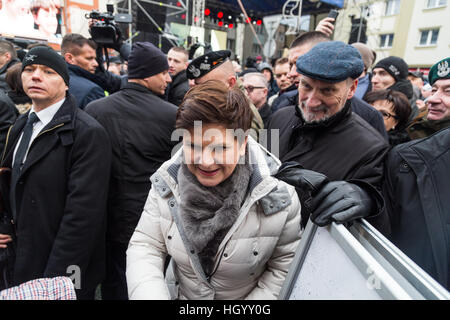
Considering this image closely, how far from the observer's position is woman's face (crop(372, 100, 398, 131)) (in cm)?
245

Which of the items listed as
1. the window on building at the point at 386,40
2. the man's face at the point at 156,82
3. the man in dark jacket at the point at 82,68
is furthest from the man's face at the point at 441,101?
the window on building at the point at 386,40

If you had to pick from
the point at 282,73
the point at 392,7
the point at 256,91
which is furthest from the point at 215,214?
the point at 392,7

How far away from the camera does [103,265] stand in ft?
6.33

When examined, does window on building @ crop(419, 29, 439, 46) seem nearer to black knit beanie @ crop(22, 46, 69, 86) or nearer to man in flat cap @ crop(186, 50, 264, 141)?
man in flat cap @ crop(186, 50, 264, 141)

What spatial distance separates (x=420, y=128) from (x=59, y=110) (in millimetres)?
2550

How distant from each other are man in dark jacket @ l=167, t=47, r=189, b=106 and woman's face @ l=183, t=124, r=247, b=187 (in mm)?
2430

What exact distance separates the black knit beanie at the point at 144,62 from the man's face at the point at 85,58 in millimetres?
943

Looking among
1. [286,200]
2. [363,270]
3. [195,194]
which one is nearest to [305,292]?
[363,270]

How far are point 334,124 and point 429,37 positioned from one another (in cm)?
2250

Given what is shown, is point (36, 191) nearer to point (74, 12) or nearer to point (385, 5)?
point (74, 12)

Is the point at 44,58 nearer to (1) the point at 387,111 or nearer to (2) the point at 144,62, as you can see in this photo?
(2) the point at 144,62

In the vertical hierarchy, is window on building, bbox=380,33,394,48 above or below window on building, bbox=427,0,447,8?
below

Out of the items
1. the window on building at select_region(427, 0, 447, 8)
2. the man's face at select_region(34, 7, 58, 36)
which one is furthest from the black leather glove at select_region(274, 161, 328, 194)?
the window on building at select_region(427, 0, 447, 8)

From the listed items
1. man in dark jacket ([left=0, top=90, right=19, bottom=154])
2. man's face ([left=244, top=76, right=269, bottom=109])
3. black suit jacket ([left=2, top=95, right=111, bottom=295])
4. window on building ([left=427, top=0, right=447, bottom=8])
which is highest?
window on building ([left=427, top=0, right=447, bottom=8])
